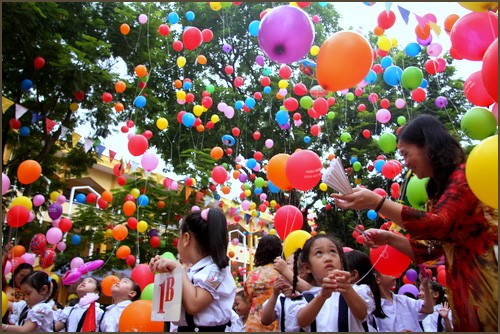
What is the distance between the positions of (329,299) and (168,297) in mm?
906

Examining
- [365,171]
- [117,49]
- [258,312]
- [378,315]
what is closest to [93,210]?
[117,49]

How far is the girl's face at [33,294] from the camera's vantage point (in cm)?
385

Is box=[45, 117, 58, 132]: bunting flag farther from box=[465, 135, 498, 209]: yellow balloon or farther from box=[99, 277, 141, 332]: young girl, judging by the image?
box=[465, 135, 498, 209]: yellow balloon

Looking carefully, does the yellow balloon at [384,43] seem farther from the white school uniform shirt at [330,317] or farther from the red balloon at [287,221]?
the white school uniform shirt at [330,317]

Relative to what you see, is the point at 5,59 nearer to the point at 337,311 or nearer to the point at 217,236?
the point at 217,236

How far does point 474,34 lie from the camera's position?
2.63 metres

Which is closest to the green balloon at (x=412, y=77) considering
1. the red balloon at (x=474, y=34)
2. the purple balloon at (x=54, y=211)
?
the red balloon at (x=474, y=34)

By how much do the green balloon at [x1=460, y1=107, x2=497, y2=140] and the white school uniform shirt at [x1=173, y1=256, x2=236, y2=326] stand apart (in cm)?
186

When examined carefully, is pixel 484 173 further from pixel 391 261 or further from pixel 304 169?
Result: pixel 304 169

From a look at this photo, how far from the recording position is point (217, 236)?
89.1 inches

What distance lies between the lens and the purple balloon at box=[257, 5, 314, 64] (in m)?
3.46

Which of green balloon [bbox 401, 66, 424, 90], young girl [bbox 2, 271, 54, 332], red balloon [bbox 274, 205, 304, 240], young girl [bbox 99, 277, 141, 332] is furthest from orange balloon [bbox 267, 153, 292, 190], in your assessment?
young girl [bbox 2, 271, 54, 332]

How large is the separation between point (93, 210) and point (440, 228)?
848cm

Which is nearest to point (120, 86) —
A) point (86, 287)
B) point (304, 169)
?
point (304, 169)
